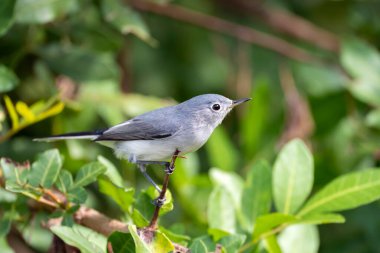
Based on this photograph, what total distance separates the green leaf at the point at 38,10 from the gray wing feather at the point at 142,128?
575mm

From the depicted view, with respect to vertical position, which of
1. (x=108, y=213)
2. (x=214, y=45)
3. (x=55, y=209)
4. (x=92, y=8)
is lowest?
(x=108, y=213)

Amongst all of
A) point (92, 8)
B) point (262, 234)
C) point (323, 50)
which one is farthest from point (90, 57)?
point (323, 50)

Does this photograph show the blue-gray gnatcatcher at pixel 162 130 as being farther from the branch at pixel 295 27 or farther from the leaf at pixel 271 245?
the branch at pixel 295 27

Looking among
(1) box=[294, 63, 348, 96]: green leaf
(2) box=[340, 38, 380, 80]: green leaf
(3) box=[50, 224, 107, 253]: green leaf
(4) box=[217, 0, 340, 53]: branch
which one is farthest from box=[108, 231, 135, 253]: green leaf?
(4) box=[217, 0, 340, 53]: branch

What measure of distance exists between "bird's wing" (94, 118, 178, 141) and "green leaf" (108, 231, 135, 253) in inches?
27.8

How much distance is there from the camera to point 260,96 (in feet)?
12.0

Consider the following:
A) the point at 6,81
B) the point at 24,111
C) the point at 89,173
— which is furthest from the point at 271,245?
the point at 6,81

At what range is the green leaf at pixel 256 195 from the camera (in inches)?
102

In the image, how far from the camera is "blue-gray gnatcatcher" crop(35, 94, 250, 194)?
2654 mm

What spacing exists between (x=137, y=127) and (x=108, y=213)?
1.04 m


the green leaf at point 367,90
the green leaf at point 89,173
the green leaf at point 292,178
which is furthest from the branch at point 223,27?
the green leaf at point 89,173

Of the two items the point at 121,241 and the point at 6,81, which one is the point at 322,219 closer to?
the point at 121,241

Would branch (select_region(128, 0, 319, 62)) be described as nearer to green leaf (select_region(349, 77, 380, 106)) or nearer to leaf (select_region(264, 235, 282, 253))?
green leaf (select_region(349, 77, 380, 106))

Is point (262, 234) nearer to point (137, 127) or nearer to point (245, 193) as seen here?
point (245, 193)
